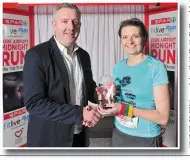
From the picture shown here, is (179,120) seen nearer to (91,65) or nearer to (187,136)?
(187,136)

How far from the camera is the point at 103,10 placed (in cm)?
133

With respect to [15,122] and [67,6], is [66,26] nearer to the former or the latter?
[67,6]

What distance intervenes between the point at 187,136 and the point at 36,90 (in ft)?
2.80

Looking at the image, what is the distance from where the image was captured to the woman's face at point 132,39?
1.32m

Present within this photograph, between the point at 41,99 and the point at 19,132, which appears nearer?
the point at 41,99

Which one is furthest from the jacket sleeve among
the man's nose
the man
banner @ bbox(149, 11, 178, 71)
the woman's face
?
banner @ bbox(149, 11, 178, 71)

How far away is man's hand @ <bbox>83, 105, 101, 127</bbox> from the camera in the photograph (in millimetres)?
1302

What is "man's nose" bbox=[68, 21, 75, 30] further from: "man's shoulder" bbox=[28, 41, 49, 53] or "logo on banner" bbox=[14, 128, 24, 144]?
"logo on banner" bbox=[14, 128, 24, 144]

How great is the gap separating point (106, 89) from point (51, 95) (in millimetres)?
290

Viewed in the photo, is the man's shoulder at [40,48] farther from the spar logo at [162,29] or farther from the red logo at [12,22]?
the spar logo at [162,29]

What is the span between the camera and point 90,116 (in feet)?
4.31

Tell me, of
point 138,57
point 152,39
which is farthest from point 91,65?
point 152,39

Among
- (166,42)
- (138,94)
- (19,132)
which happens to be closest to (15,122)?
(19,132)

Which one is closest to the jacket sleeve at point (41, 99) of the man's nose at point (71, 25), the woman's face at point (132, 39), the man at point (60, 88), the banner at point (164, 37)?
the man at point (60, 88)
